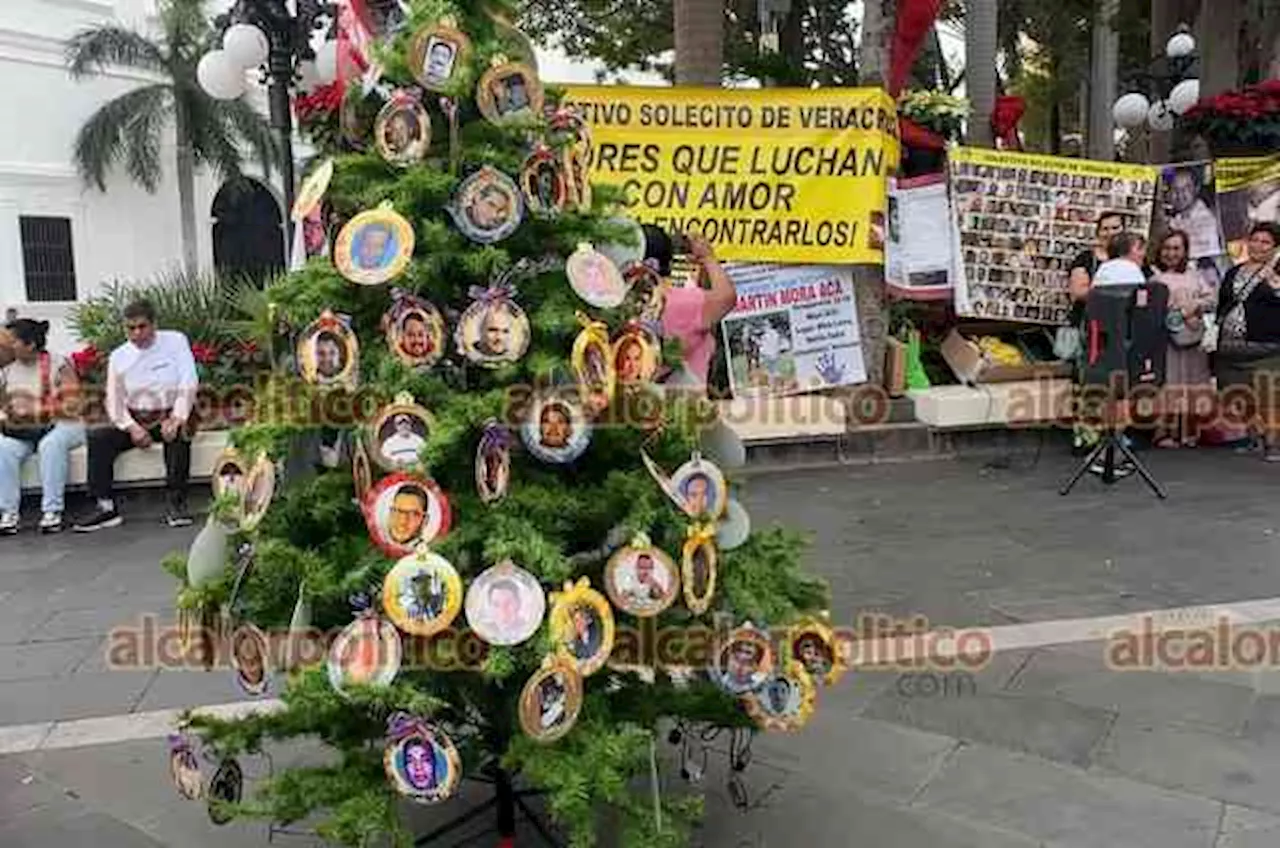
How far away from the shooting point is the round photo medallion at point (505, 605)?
2.78m

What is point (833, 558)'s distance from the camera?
6.55 meters

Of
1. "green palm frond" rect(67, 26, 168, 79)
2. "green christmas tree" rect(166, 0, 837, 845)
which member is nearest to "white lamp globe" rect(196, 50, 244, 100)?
"green christmas tree" rect(166, 0, 837, 845)

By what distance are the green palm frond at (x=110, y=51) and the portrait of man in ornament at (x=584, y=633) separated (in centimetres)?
2914

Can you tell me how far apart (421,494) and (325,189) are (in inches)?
32.9

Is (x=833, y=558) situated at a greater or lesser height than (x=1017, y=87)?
lesser

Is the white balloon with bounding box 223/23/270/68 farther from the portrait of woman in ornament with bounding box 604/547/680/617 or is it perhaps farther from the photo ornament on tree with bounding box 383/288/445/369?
the portrait of woman in ornament with bounding box 604/547/680/617

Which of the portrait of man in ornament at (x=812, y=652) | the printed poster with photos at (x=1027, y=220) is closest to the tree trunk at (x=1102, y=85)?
the printed poster with photos at (x=1027, y=220)

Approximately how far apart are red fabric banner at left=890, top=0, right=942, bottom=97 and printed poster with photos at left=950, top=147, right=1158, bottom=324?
28.4 inches

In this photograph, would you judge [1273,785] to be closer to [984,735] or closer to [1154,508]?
[984,735]

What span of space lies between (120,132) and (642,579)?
96.6 ft

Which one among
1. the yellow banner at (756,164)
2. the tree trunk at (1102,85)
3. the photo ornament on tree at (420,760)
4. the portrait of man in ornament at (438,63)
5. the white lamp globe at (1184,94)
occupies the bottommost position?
the photo ornament on tree at (420,760)

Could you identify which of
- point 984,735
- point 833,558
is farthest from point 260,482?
point 833,558

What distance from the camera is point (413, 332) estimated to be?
2.92m

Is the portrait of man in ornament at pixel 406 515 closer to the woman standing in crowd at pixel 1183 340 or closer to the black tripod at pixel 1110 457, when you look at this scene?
the black tripod at pixel 1110 457
